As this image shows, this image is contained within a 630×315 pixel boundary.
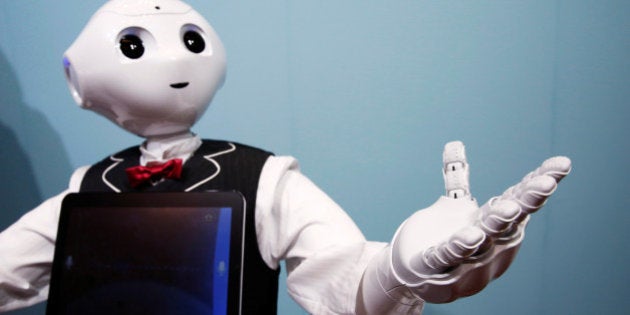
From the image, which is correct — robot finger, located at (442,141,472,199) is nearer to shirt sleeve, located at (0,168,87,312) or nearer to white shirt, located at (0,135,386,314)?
white shirt, located at (0,135,386,314)

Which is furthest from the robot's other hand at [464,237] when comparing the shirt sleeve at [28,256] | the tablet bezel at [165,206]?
the shirt sleeve at [28,256]

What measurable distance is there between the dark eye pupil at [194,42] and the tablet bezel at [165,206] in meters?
0.24

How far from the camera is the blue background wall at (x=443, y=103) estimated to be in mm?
1079

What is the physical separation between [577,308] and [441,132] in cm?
58

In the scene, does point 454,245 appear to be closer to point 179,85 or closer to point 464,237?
point 464,237

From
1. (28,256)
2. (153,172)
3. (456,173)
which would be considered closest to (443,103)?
(456,173)

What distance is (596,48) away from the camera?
1072mm

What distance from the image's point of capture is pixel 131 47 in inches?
28.6

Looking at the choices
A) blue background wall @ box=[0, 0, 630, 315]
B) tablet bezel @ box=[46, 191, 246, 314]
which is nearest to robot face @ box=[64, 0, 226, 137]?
tablet bezel @ box=[46, 191, 246, 314]

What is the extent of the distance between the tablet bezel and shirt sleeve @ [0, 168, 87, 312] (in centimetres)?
9

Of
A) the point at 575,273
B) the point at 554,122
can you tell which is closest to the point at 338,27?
the point at 554,122

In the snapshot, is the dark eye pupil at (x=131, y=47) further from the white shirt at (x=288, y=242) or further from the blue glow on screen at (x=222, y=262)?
the blue glow on screen at (x=222, y=262)

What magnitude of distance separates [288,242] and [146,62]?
0.36 m

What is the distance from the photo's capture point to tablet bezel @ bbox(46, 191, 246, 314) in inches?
25.2
